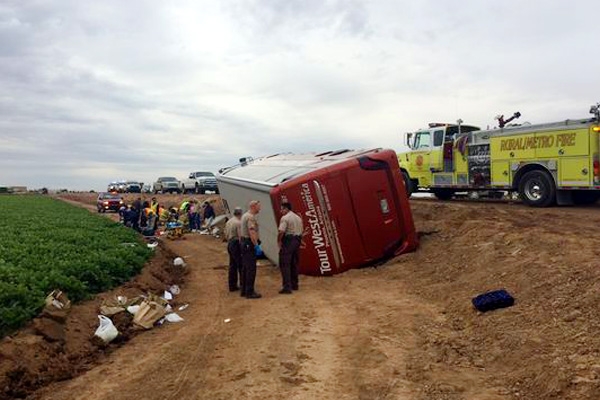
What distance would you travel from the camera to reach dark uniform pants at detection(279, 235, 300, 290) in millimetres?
10781

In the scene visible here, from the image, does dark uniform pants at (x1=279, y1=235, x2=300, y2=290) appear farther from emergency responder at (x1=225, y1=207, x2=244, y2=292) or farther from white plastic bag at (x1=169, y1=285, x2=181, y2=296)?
white plastic bag at (x1=169, y1=285, x2=181, y2=296)

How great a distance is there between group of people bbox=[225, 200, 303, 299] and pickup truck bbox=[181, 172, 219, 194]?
33401mm

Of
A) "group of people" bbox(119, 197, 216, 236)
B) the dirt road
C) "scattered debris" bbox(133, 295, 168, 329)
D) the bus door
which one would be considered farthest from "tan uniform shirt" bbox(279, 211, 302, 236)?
"group of people" bbox(119, 197, 216, 236)

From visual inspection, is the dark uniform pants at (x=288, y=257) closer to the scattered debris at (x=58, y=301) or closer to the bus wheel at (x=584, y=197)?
the scattered debris at (x=58, y=301)

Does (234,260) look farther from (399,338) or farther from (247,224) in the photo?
(399,338)

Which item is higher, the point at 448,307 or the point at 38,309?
the point at 38,309

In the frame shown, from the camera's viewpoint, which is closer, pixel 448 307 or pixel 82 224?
pixel 448 307

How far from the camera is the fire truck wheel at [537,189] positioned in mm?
15742

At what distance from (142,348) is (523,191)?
12.5 meters

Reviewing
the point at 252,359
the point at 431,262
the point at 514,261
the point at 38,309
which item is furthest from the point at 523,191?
the point at 38,309

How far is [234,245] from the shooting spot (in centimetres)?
1129

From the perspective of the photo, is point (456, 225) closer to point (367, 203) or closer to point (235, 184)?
point (367, 203)

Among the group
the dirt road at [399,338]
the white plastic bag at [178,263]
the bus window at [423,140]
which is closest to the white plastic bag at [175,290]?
the dirt road at [399,338]

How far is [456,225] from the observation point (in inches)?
555
